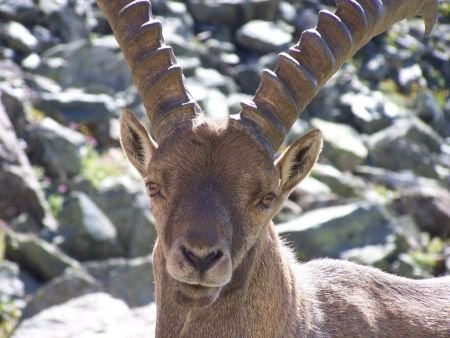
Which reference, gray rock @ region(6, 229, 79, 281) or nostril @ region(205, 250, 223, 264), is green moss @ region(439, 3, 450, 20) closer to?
gray rock @ region(6, 229, 79, 281)

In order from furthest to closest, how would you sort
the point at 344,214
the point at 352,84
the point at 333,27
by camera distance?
the point at 352,84 < the point at 344,214 < the point at 333,27

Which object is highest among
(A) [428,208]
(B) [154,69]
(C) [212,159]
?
(B) [154,69]

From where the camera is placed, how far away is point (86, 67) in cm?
2708

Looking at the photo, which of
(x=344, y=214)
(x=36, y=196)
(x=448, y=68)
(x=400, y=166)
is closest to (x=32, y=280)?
(x=36, y=196)

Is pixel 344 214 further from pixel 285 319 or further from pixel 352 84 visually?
pixel 352 84

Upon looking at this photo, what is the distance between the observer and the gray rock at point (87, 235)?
1603cm

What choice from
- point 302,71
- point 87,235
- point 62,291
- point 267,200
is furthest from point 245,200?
point 87,235

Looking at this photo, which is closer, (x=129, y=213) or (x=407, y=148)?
(x=129, y=213)

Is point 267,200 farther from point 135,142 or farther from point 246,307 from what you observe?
point 135,142

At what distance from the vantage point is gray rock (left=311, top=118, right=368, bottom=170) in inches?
1019

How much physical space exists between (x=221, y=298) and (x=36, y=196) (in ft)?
36.2

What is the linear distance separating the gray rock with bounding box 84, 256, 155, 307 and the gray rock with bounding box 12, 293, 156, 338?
19.2 inches

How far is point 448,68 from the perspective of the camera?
2783cm

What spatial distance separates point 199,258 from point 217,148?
1027mm
